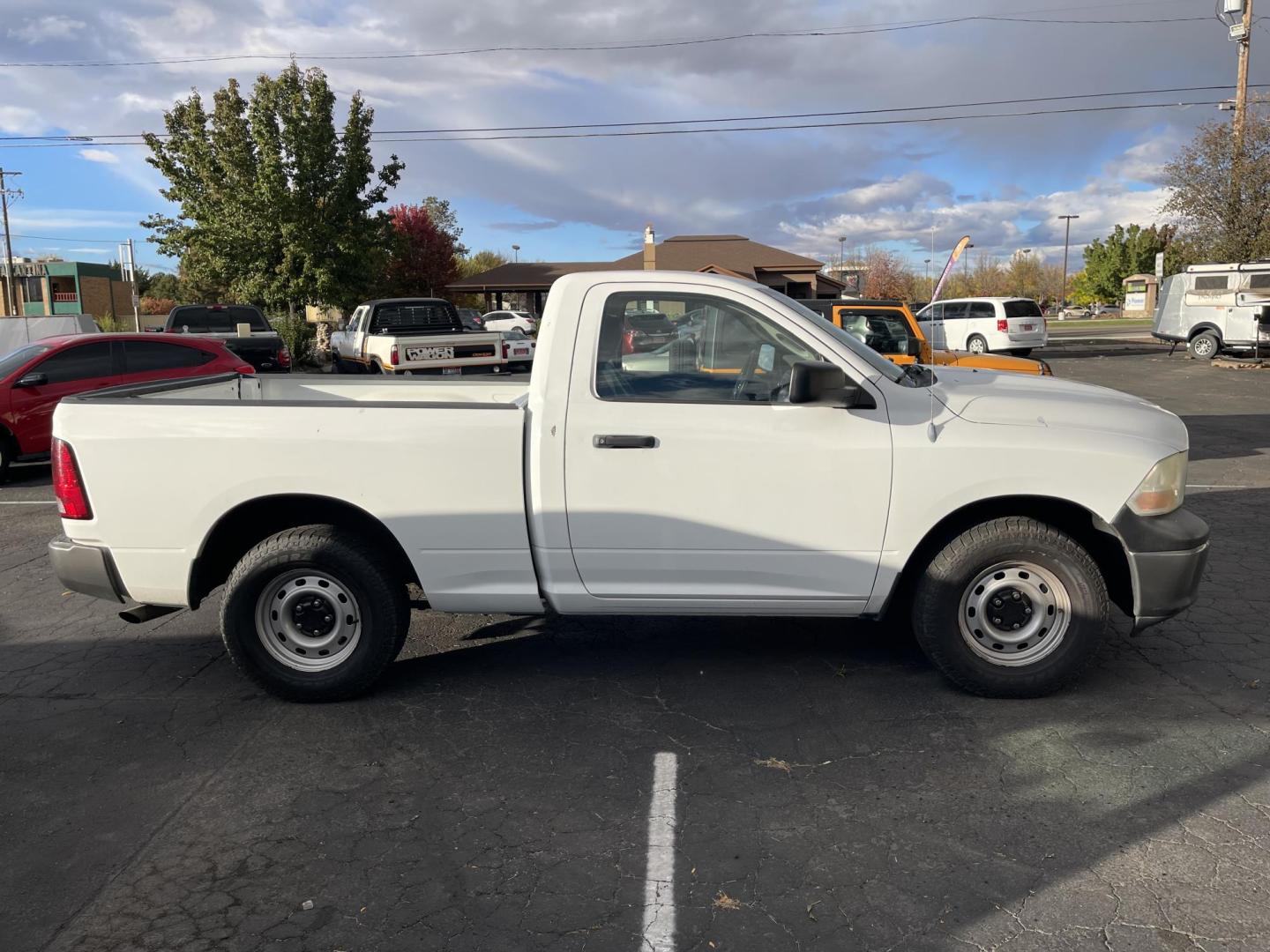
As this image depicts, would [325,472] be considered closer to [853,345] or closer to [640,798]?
[640,798]

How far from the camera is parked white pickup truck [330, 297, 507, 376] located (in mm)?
14188

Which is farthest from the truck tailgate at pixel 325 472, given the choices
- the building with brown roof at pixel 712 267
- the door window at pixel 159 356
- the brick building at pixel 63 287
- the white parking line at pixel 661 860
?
the brick building at pixel 63 287

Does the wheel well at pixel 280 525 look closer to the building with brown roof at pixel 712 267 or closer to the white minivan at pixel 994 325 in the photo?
the white minivan at pixel 994 325

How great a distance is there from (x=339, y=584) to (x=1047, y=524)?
336 centimetres

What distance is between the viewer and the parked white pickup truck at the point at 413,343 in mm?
14188

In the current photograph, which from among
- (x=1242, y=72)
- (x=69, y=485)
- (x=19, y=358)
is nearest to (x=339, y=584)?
(x=69, y=485)

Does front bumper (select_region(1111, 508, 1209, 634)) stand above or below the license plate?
below

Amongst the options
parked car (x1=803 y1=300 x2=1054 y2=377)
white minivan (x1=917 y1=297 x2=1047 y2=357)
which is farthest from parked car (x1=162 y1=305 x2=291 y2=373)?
white minivan (x1=917 y1=297 x2=1047 y2=357)

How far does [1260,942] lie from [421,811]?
2777 mm

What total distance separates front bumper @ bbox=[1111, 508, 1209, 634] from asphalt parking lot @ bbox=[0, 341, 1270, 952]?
52 centimetres

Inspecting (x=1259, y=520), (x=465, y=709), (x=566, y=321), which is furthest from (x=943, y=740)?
(x=1259, y=520)

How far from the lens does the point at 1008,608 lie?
4520 millimetres

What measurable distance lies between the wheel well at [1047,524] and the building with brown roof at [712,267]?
39.7 meters

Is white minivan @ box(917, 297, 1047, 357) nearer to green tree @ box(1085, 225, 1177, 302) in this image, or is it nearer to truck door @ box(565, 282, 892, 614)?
truck door @ box(565, 282, 892, 614)
